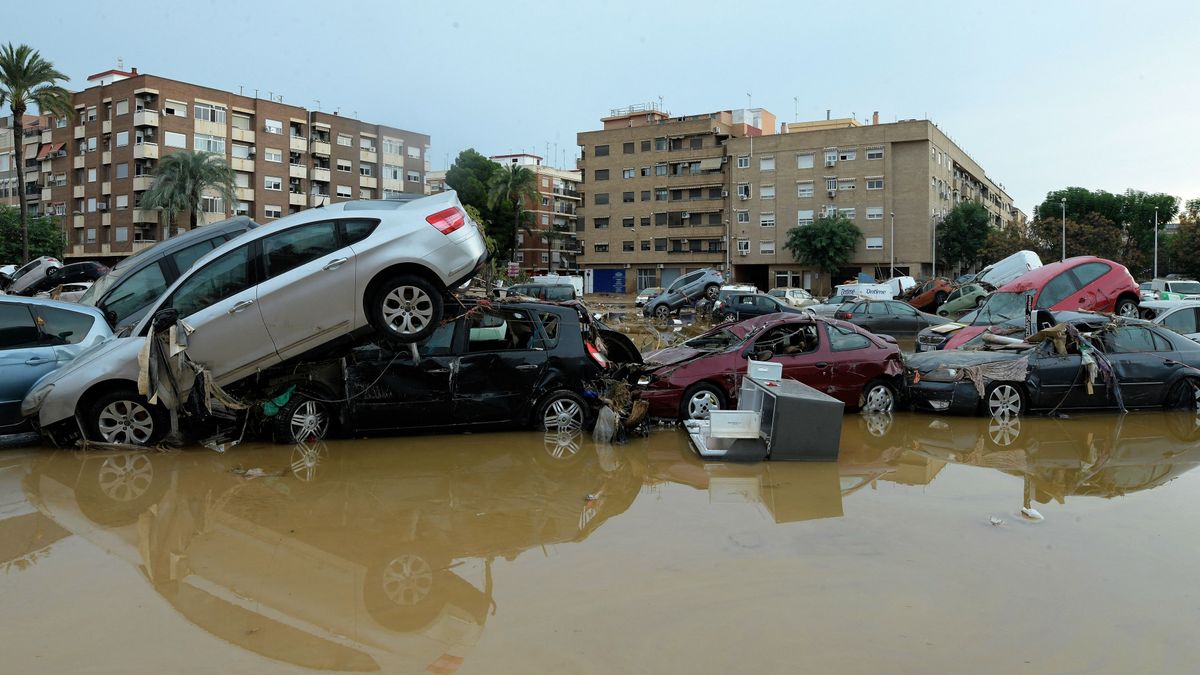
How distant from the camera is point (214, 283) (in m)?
7.80

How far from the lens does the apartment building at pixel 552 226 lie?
295ft

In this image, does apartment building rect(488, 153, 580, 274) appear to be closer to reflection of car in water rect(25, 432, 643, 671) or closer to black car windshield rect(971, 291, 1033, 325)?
black car windshield rect(971, 291, 1033, 325)

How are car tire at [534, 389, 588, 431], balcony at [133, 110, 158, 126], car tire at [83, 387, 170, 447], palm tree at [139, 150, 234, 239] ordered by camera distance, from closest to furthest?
car tire at [83, 387, 170, 447] < car tire at [534, 389, 588, 431] < palm tree at [139, 150, 234, 239] < balcony at [133, 110, 158, 126]

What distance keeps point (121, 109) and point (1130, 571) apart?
69.7 meters

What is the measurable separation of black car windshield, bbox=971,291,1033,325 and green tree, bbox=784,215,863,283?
1701 inches

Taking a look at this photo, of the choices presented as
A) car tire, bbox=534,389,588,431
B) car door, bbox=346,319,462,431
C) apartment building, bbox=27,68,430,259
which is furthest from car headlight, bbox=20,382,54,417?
apartment building, bbox=27,68,430,259

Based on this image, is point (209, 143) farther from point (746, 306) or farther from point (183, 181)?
Answer: point (746, 306)

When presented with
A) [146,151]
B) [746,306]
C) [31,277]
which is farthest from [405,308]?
[146,151]

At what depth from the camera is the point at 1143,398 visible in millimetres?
10789

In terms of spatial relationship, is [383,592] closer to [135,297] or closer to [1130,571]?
[1130,571]

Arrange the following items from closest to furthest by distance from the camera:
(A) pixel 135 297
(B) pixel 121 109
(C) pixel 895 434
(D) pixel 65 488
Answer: (D) pixel 65 488 < (C) pixel 895 434 < (A) pixel 135 297 < (B) pixel 121 109

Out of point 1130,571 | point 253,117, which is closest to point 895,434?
point 1130,571

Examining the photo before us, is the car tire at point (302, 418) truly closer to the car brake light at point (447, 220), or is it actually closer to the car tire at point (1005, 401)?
the car brake light at point (447, 220)

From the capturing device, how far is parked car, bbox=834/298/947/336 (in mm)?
22609
